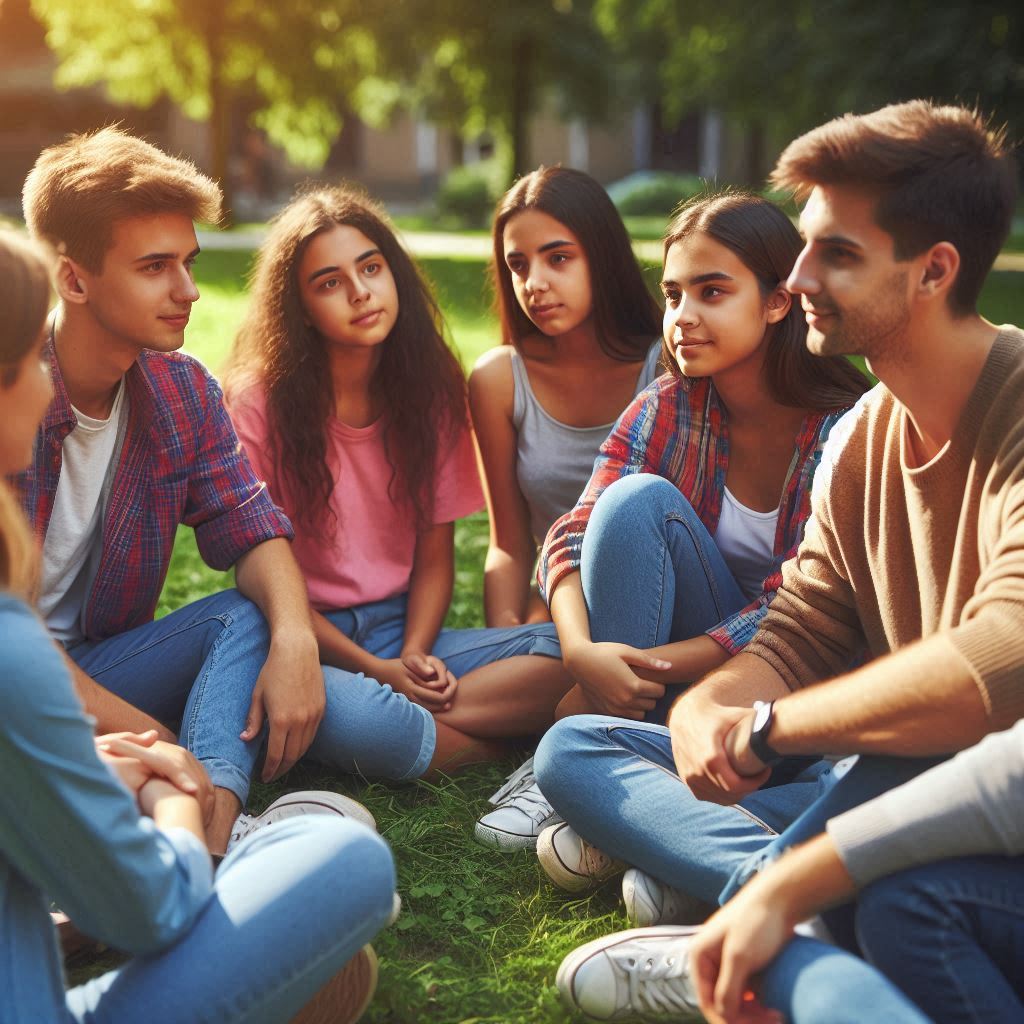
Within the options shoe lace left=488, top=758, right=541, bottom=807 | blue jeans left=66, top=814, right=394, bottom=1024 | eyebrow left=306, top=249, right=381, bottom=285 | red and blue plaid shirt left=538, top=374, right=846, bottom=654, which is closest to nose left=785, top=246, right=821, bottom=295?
red and blue plaid shirt left=538, top=374, right=846, bottom=654

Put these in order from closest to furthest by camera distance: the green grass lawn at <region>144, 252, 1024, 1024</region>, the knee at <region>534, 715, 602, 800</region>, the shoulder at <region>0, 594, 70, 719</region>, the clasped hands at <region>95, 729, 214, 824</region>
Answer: the shoulder at <region>0, 594, 70, 719</region> → the clasped hands at <region>95, 729, 214, 824</region> → the green grass lawn at <region>144, 252, 1024, 1024</region> → the knee at <region>534, 715, 602, 800</region>

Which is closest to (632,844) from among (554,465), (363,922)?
(363,922)

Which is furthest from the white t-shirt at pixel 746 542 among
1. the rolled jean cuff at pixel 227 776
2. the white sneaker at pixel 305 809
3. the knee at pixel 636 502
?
the rolled jean cuff at pixel 227 776

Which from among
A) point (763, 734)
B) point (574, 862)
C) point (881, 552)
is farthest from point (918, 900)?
point (574, 862)

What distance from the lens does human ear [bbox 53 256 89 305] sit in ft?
10.4

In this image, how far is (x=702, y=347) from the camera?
10.8ft

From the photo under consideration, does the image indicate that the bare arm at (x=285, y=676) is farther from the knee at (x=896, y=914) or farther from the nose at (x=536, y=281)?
the knee at (x=896, y=914)

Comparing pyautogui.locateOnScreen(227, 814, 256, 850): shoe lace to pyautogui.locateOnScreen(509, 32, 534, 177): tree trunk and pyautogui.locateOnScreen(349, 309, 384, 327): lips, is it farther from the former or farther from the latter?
pyautogui.locateOnScreen(509, 32, 534, 177): tree trunk

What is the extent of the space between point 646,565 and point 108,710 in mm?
1304

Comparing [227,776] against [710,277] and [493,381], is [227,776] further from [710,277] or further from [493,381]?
[710,277]

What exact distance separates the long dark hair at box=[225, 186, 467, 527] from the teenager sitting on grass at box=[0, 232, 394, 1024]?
5.79 feet

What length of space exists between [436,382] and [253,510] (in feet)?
2.61

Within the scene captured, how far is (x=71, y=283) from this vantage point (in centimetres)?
320

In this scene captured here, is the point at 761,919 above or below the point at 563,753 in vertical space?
above
